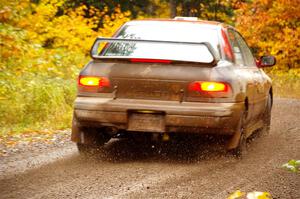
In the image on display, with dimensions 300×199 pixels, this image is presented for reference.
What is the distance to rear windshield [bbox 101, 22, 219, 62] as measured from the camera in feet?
22.3

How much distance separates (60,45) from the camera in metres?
18.9

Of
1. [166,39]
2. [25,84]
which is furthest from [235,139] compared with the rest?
[25,84]

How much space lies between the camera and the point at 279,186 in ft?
18.5

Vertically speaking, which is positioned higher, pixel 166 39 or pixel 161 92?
pixel 166 39

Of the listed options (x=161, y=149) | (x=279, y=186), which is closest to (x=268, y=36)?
(x=161, y=149)

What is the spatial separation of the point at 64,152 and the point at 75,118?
3.06 feet

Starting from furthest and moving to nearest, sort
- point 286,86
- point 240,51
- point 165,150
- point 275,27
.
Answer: point 275,27
point 286,86
point 240,51
point 165,150

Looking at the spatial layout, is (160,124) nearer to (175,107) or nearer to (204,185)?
(175,107)

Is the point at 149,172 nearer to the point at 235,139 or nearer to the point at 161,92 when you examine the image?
the point at 161,92

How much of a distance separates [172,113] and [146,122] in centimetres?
30

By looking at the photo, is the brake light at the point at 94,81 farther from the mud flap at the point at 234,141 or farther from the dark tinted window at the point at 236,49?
the dark tinted window at the point at 236,49

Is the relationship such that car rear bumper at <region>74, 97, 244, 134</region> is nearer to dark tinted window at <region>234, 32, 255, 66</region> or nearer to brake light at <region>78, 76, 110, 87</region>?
brake light at <region>78, 76, 110, 87</region>

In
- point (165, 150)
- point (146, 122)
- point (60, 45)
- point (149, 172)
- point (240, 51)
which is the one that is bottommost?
point (60, 45)

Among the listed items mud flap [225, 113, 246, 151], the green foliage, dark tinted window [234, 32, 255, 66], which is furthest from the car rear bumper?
the green foliage
